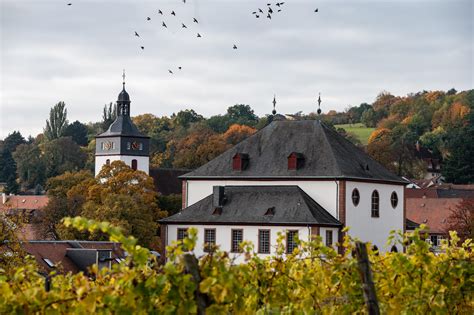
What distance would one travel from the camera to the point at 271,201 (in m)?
50.9

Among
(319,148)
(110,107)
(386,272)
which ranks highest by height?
(110,107)

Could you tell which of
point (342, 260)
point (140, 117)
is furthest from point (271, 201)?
point (140, 117)

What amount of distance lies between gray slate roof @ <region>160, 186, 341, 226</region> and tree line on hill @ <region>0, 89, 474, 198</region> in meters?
49.8

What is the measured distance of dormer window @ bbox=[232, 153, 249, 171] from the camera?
5381 centimetres

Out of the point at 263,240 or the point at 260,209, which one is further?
the point at 260,209

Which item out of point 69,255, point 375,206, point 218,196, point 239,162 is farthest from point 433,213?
point 69,255

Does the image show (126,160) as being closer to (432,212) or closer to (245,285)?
(432,212)

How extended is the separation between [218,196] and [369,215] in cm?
700

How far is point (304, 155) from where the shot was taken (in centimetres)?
5356

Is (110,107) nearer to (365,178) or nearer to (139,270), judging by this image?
(365,178)

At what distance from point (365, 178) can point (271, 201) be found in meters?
4.64

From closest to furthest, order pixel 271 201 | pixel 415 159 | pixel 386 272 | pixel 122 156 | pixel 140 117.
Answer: pixel 386 272 → pixel 271 201 → pixel 122 156 → pixel 415 159 → pixel 140 117

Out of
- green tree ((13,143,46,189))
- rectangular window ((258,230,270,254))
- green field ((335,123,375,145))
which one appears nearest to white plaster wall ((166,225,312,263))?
rectangular window ((258,230,270,254))

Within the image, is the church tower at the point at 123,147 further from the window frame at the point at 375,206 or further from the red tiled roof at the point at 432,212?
the window frame at the point at 375,206
